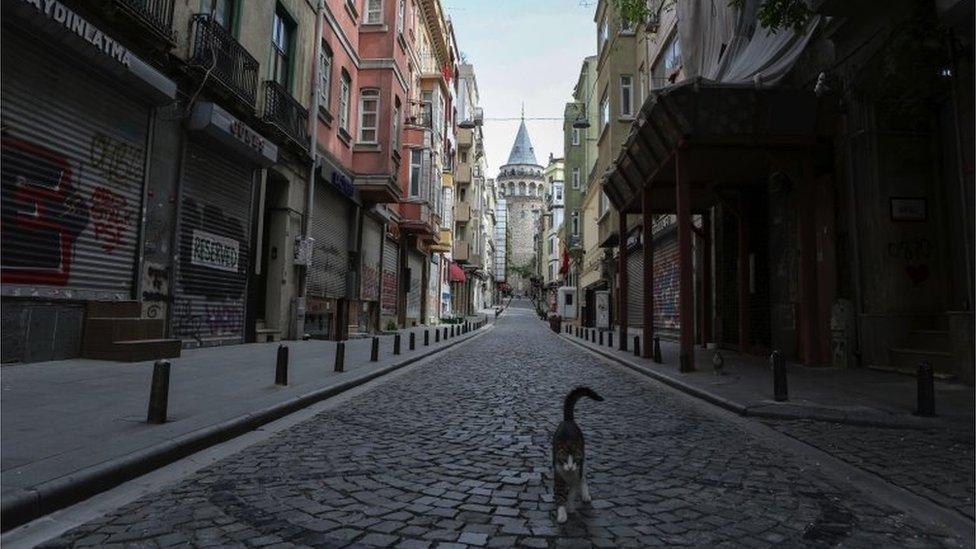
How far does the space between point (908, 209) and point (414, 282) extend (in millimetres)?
25318

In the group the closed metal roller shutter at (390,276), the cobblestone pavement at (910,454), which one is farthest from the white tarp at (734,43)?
the closed metal roller shutter at (390,276)

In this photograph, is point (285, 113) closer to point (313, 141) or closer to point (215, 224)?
point (313, 141)

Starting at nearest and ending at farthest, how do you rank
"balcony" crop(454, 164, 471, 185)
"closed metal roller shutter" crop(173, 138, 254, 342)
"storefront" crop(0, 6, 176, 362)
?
"storefront" crop(0, 6, 176, 362) < "closed metal roller shutter" crop(173, 138, 254, 342) < "balcony" crop(454, 164, 471, 185)

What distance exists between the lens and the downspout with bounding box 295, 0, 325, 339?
53.0 feet

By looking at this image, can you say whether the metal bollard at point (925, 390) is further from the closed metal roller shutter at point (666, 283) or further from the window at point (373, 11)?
the window at point (373, 11)

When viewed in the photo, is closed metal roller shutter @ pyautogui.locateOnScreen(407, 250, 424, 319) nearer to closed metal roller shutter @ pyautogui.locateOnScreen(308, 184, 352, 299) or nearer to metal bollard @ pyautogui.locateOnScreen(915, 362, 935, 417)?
closed metal roller shutter @ pyautogui.locateOnScreen(308, 184, 352, 299)

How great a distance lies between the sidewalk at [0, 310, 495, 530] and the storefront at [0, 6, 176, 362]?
866 mm

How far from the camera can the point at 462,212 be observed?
47.2 meters

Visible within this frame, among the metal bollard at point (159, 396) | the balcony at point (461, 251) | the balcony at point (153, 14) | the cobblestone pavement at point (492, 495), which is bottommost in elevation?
the cobblestone pavement at point (492, 495)

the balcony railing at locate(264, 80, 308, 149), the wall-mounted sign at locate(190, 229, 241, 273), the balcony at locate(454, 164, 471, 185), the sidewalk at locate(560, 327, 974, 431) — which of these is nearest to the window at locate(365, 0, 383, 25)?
the balcony railing at locate(264, 80, 308, 149)

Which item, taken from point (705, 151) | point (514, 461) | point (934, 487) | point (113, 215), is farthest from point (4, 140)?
point (705, 151)

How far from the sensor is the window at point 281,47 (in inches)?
602

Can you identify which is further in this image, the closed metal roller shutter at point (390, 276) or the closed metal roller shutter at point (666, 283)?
the closed metal roller shutter at point (390, 276)

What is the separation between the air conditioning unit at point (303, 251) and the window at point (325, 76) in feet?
14.9
